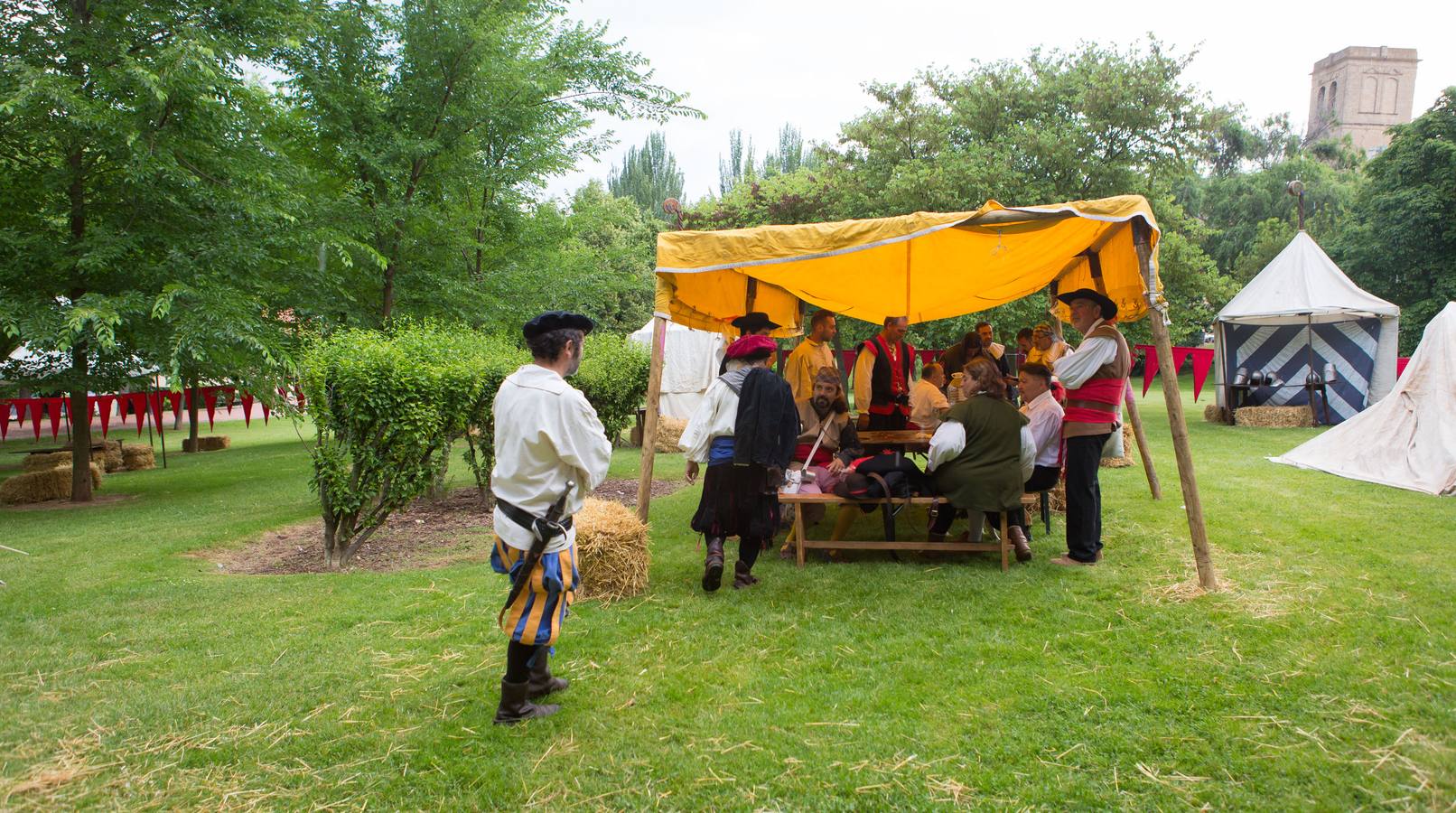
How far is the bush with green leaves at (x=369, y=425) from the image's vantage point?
20.2 ft

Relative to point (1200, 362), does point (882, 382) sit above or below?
below

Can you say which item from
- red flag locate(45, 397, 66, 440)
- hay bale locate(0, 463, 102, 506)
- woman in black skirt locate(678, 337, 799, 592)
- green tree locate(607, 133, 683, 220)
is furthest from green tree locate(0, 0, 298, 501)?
green tree locate(607, 133, 683, 220)

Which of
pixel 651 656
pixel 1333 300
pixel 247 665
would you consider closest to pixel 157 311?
pixel 247 665

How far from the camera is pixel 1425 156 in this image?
73.9 ft

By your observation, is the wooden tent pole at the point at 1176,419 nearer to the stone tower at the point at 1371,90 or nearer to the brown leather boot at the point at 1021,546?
the brown leather boot at the point at 1021,546

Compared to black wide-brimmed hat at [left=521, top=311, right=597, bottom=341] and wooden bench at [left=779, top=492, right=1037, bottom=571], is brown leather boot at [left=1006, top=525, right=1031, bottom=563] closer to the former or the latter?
wooden bench at [left=779, top=492, right=1037, bottom=571]

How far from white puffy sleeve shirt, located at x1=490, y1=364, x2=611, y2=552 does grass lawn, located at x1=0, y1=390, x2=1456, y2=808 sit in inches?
36.6

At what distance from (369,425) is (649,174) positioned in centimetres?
4411

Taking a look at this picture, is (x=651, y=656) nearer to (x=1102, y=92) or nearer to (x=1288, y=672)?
(x=1288, y=672)

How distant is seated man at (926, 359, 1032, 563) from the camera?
544 cm

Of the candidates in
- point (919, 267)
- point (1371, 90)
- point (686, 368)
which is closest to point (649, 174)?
point (686, 368)

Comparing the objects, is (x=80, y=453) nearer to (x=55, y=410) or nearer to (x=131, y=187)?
(x=131, y=187)

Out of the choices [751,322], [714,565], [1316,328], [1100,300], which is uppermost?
Answer: [1316,328]

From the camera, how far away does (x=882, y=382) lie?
772cm
